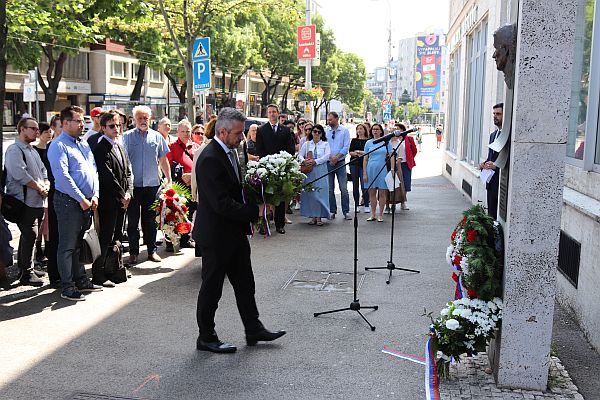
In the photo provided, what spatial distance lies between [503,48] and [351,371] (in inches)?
109

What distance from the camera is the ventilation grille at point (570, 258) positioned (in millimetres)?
6824

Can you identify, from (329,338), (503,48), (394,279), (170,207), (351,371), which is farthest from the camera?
(170,207)

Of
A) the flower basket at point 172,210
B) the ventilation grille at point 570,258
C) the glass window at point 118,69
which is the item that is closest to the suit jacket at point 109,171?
the flower basket at point 172,210

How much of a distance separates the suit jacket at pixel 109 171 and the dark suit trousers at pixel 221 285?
2.57m

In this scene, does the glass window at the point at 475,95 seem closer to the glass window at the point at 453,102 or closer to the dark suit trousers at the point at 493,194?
the glass window at the point at 453,102

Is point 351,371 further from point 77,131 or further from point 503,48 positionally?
point 77,131

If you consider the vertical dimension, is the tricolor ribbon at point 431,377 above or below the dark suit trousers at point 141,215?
below

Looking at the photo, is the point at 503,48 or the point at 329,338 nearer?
the point at 503,48

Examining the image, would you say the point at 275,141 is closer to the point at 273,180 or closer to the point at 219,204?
the point at 273,180

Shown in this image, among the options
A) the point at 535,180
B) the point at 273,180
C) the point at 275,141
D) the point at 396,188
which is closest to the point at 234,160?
the point at 273,180

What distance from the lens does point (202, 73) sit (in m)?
14.6

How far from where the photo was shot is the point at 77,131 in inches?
288

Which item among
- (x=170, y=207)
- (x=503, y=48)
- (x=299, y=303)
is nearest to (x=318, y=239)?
(x=170, y=207)

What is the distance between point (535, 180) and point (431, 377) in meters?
1.73
